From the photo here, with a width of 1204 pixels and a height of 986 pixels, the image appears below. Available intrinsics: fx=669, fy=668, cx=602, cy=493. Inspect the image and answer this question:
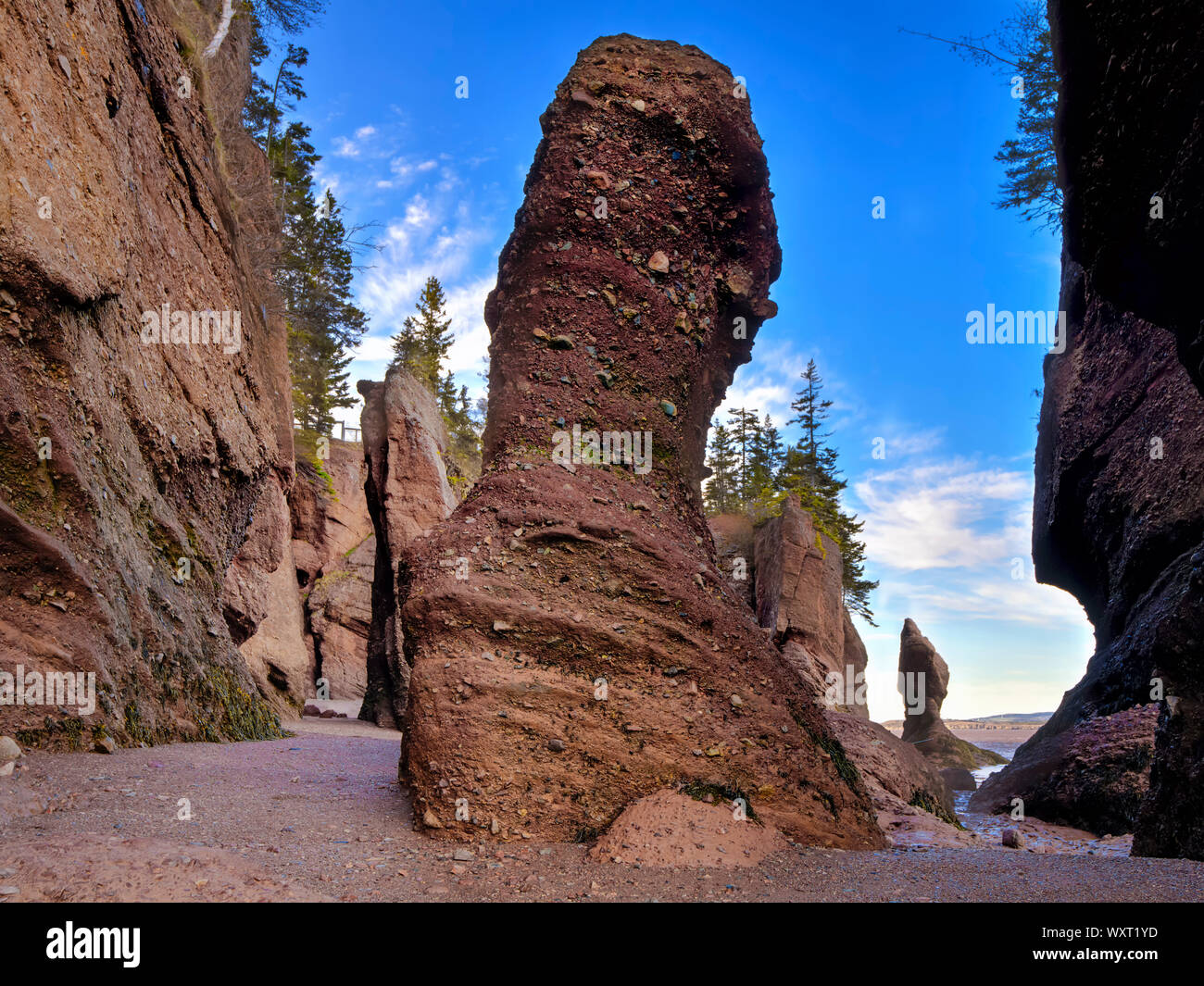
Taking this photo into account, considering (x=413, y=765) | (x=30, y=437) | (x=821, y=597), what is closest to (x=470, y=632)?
(x=413, y=765)

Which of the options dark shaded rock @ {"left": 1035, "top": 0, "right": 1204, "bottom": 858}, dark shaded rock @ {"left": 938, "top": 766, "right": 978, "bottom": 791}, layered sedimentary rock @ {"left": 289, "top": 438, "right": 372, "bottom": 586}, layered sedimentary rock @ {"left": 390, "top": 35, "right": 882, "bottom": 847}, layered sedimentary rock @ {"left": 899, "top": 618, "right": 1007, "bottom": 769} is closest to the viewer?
dark shaded rock @ {"left": 1035, "top": 0, "right": 1204, "bottom": 858}

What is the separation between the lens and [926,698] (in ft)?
86.2

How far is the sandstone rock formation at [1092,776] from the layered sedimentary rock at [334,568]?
18.2 meters

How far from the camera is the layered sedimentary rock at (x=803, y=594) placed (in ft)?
68.6

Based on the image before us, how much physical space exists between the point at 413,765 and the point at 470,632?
847 mm

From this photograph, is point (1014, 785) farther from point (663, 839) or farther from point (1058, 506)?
point (663, 839)

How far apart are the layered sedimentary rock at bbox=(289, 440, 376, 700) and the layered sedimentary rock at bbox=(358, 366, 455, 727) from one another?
3.84 metres

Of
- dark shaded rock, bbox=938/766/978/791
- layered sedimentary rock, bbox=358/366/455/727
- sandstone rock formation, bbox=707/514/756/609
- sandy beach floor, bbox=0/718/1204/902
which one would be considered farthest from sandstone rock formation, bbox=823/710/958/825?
dark shaded rock, bbox=938/766/978/791

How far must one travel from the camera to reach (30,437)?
16.4 ft

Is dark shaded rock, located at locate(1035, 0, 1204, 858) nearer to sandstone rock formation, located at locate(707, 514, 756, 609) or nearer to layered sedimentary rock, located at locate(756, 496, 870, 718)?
layered sedimentary rock, located at locate(756, 496, 870, 718)

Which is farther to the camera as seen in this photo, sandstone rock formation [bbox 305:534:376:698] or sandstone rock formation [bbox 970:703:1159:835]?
sandstone rock formation [bbox 305:534:376:698]

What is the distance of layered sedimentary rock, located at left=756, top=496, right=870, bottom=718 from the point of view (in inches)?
823

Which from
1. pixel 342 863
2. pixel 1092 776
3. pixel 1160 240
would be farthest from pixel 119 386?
pixel 1092 776

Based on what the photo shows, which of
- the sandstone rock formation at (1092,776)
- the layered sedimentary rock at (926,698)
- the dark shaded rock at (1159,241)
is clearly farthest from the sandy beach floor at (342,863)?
the layered sedimentary rock at (926,698)
